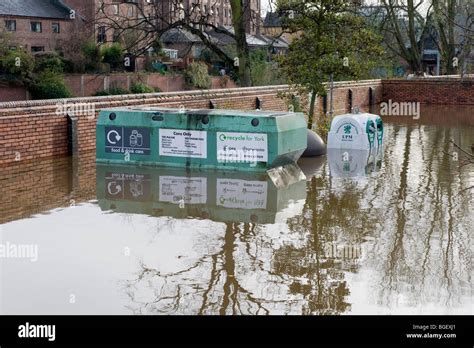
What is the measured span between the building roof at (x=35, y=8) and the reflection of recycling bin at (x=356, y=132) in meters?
40.3

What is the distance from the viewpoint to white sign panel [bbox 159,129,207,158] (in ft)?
49.4

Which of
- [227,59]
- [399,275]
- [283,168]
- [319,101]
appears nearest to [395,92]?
[319,101]

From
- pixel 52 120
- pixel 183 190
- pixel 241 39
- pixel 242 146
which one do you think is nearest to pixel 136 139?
pixel 242 146

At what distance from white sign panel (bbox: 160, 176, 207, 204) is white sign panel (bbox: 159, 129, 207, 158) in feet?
3.33

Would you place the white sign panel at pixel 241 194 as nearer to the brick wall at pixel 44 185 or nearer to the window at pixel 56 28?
the brick wall at pixel 44 185

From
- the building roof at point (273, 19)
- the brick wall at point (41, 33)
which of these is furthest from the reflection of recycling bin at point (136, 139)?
the brick wall at point (41, 33)

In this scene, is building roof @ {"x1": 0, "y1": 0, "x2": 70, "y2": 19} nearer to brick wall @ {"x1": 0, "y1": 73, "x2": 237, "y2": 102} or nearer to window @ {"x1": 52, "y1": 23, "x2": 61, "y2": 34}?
window @ {"x1": 52, "y1": 23, "x2": 61, "y2": 34}

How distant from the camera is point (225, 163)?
15.0 metres

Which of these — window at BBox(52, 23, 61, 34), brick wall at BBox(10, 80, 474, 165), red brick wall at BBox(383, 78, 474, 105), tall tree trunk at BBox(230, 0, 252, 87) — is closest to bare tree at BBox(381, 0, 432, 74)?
red brick wall at BBox(383, 78, 474, 105)

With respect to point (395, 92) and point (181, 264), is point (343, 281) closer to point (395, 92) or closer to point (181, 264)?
point (181, 264)

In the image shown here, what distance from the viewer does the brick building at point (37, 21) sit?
54688 millimetres
